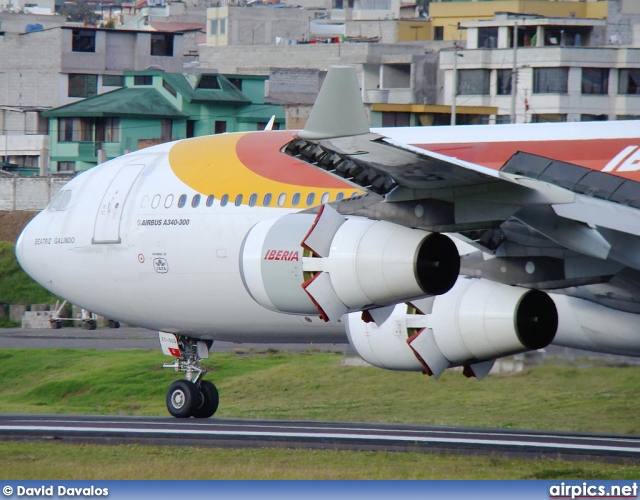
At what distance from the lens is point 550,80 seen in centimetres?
7500

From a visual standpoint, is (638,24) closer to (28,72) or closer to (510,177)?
(28,72)

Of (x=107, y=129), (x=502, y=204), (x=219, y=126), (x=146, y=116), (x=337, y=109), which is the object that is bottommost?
(x=107, y=129)

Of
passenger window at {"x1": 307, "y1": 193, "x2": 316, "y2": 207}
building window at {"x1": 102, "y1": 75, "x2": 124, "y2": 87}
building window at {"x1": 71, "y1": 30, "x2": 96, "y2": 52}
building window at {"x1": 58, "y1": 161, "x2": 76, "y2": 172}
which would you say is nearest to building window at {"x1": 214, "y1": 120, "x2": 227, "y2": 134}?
building window at {"x1": 58, "y1": 161, "x2": 76, "y2": 172}

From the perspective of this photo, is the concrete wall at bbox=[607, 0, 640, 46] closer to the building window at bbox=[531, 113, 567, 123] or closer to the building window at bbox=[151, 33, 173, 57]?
the building window at bbox=[531, 113, 567, 123]

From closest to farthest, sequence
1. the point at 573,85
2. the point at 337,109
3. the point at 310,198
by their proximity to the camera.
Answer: the point at 337,109, the point at 310,198, the point at 573,85

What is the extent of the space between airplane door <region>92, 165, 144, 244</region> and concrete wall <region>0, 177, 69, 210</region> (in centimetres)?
4273

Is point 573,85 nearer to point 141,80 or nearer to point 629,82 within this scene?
point 629,82

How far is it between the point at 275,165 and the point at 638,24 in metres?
74.6

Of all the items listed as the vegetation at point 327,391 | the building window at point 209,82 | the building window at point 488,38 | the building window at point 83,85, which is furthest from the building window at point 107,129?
the vegetation at point 327,391

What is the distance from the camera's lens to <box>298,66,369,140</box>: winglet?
37.9 feet

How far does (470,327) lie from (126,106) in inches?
2536

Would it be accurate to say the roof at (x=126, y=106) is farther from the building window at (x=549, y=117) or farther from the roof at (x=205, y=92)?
the building window at (x=549, y=117)

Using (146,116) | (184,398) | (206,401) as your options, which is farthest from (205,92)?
(184,398)

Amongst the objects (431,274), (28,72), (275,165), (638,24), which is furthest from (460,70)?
(431,274)
